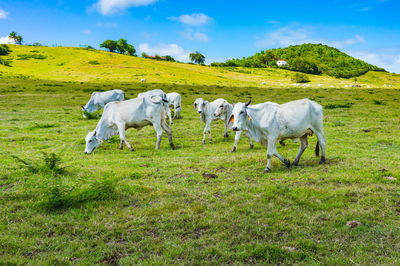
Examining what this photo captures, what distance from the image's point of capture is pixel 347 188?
6.76 m

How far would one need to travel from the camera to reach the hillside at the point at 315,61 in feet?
313

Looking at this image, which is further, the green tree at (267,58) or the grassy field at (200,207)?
the green tree at (267,58)

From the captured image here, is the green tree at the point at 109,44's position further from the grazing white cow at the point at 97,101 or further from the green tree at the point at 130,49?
the grazing white cow at the point at 97,101

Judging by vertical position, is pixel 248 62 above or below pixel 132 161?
above

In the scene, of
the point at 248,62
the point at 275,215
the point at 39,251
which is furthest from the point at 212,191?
the point at 248,62

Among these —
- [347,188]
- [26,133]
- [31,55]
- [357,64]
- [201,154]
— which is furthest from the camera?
[357,64]

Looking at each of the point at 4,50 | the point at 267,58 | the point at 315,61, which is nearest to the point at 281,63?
the point at 267,58

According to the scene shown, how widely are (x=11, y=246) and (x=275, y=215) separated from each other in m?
4.33

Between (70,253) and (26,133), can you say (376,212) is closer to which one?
(70,253)

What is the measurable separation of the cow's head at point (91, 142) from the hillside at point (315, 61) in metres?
91.9

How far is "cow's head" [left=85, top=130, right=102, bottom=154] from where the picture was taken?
36.9 ft

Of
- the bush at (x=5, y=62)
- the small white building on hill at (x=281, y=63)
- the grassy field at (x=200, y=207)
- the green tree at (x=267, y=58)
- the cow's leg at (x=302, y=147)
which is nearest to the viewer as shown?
the grassy field at (x=200, y=207)

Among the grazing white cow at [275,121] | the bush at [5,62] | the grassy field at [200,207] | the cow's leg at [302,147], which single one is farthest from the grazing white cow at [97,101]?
the bush at [5,62]

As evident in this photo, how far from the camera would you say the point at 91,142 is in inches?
447
